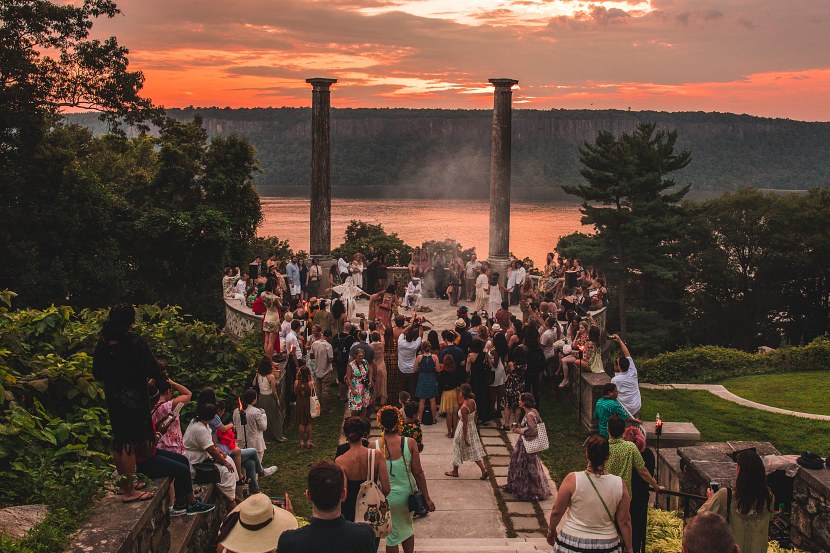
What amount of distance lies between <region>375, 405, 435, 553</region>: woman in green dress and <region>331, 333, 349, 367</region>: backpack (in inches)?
305

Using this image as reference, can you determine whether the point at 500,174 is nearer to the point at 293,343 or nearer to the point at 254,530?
the point at 293,343

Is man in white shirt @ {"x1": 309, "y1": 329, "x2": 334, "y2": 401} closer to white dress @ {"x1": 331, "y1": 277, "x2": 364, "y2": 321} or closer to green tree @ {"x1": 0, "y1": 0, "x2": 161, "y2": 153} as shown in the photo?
white dress @ {"x1": 331, "y1": 277, "x2": 364, "y2": 321}

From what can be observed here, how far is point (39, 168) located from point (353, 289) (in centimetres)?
1341

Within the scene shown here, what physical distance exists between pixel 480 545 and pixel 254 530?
415cm

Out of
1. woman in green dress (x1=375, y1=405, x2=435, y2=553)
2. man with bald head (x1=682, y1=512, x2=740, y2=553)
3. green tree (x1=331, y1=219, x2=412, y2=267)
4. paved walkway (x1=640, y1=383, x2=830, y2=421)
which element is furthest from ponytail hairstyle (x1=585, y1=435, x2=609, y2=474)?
green tree (x1=331, y1=219, x2=412, y2=267)

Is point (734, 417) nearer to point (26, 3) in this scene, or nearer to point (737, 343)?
point (26, 3)

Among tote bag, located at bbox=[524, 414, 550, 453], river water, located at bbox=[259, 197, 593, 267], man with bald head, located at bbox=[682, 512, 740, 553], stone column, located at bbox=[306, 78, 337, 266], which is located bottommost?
river water, located at bbox=[259, 197, 593, 267]

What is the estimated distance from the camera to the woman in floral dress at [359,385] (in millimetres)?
14141

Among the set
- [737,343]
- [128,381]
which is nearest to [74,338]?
[128,381]

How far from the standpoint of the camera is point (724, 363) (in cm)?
2509

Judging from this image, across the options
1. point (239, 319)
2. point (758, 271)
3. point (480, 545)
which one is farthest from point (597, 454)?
point (758, 271)

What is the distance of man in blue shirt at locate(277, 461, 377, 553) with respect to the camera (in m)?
4.77

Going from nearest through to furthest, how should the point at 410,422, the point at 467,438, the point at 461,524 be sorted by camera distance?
the point at 410,422, the point at 461,524, the point at 467,438

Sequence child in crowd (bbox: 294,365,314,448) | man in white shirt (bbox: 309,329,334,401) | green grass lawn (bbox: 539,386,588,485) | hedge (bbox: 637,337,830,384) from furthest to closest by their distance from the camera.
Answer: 1. hedge (bbox: 637,337,830,384)
2. man in white shirt (bbox: 309,329,334,401)
3. child in crowd (bbox: 294,365,314,448)
4. green grass lawn (bbox: 539,386,588,485)
